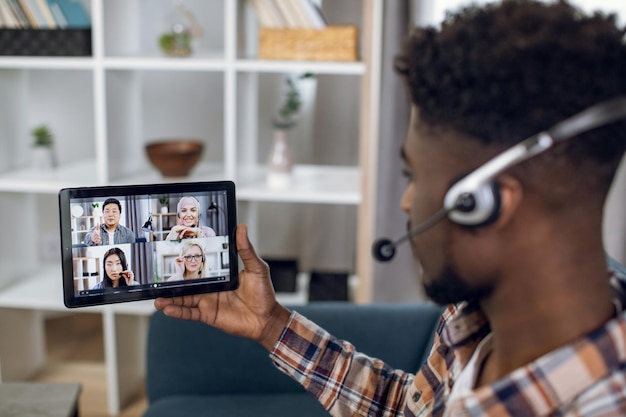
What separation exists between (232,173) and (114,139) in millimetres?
368

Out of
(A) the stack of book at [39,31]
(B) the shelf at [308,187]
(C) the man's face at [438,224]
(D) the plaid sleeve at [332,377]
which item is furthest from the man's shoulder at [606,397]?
(A) the stack of book at [39,31]

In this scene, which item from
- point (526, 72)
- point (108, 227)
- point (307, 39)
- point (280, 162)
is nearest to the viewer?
point (526, 72)

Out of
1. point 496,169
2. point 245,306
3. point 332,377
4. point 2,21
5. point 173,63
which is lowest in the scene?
point 332,377

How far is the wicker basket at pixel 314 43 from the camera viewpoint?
2.03 meters

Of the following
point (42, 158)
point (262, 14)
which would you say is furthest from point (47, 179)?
point (262, 14)

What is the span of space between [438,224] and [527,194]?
100 millimetres

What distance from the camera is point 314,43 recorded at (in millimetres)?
2031

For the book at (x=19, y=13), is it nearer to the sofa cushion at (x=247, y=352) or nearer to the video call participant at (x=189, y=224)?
the sofa cushion at (x=247, y=352)

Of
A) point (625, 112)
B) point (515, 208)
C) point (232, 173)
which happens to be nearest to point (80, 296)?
point (515, 208)

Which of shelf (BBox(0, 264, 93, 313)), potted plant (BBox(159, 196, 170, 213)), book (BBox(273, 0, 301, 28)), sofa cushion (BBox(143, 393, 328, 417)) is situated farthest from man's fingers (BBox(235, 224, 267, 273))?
shelf (BBox(0, 264, 93, 313))

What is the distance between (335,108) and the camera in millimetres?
2611

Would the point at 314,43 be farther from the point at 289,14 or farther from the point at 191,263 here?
the point at 191,263

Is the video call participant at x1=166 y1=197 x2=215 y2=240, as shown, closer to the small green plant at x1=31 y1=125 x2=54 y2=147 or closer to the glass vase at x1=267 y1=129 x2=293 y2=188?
the glass vase at x1=267 y1=129 x2=293 y2=188

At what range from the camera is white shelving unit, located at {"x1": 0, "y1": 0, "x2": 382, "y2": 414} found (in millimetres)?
2070
